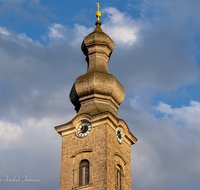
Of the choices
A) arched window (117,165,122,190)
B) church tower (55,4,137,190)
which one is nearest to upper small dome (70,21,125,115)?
church tower (55,4,137,190)

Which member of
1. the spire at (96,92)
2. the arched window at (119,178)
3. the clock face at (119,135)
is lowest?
the arched window at (119,178)

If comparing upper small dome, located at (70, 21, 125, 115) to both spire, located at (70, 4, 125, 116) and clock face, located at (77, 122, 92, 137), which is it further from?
clock face, located at (77, 122, 92, 137)

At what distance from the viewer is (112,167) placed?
1686 inches

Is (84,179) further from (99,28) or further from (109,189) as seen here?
(99,28)

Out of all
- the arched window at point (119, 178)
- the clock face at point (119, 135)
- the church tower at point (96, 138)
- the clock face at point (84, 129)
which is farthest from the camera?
the clock face at point (119, 135)

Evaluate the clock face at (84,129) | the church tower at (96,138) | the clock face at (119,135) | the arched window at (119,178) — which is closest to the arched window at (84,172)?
the church tower at (96,138)

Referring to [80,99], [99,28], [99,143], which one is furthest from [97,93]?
[99,28]

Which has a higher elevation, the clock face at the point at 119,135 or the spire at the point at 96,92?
the spire at the point at 96,92

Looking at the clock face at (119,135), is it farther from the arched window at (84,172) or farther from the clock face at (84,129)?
the arched window at (84,172)

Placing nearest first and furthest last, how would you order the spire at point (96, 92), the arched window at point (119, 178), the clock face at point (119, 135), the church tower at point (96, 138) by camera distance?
the church tower at point (96, 138)
the arched window at point (119, 178)
the clock face at point (119, 135)
the spire at point (96, 92)

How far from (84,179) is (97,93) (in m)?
8.29

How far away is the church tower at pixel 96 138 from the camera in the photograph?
42.4 metres

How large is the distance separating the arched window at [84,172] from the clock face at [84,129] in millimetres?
2447

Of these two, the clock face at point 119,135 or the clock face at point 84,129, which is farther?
the clock face at point 119,135
